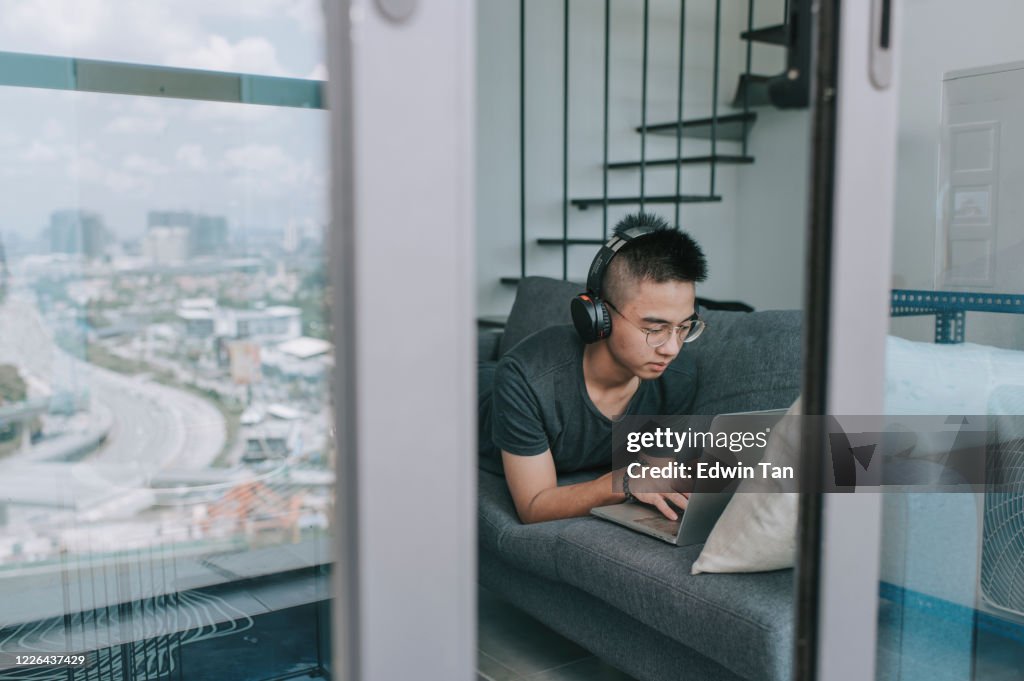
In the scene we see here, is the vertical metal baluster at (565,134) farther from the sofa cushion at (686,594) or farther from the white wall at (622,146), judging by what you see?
the sofa cushion at (686,594)

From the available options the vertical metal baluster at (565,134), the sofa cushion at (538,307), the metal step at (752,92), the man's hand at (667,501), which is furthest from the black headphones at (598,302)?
the metal step at (752,92)

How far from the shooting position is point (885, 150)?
0.96m

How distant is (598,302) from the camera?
2.04 meters

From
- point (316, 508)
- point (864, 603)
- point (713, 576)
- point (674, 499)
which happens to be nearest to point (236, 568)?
point (316, 508)

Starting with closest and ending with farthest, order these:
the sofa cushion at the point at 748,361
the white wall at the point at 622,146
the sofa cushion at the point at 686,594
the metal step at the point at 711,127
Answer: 1. the sofa cushion at the point at 686,594
2. the sofa cushion at the point at 748,361
3. the white wall at the point at 622,146
4. the metal step at the point at 711,127

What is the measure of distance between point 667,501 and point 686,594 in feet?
0.99

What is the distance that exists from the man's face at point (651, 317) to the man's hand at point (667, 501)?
0.92 ft

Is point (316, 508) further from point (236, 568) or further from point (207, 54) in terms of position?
point (207, 54)

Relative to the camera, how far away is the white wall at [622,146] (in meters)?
4.08

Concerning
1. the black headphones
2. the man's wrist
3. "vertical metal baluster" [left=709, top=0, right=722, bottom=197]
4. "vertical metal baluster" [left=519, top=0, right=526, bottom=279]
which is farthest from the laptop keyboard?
"vertical metal baluster" [left=709, top=0, right=722, bottom=197]

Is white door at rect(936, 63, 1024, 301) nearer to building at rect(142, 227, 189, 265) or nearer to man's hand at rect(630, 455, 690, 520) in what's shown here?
man's hand at rect(630, 455, 690, 520)

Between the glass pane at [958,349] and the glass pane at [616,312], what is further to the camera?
the glass pane at [616,312]

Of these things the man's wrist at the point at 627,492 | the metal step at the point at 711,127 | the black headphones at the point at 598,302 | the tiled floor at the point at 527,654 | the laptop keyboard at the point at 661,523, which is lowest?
the tiled floor at the point at 527,654

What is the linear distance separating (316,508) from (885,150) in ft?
2.23
